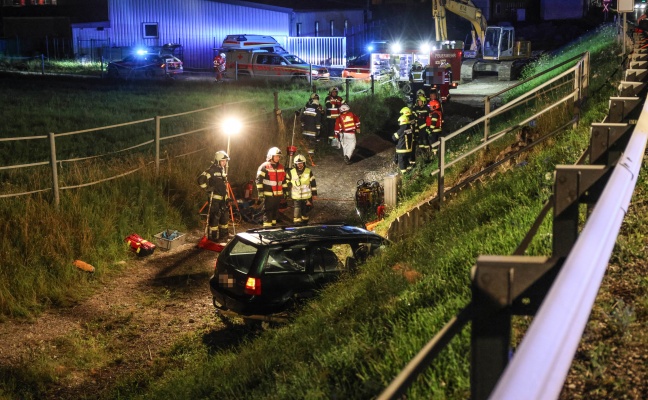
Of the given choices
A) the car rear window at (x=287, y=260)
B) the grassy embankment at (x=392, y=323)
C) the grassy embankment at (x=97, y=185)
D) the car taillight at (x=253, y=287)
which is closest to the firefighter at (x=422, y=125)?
the grassy embankment at (x=97, y=185)

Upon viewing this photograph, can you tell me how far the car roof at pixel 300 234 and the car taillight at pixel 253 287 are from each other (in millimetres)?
500

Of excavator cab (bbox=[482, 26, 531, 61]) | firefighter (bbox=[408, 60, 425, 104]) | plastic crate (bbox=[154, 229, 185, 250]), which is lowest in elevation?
plastic crate (bbox=[154, 229, 185, 250])

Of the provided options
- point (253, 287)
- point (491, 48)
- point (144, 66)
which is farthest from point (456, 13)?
point (253, 287)

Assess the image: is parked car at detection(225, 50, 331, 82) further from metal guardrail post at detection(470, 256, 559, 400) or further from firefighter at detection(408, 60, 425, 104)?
metal guardrail post at detection(470, 256, 559, 400)

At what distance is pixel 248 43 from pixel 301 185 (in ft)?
97.4

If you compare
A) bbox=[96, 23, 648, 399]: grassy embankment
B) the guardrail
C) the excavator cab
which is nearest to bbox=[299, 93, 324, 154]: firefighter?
bbox=[96, 23, 648, 399]: grassy embankment

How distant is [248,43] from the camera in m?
43.3

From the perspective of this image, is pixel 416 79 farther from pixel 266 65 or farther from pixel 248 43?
pixel 248 43

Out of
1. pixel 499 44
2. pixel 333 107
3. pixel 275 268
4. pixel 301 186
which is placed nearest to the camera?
pixel 275 268

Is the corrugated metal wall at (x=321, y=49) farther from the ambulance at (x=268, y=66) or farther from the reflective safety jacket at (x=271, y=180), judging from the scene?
the reflective safety jacket at (x=271, y=180)

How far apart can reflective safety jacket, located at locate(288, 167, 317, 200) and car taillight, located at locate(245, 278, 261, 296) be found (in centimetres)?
539

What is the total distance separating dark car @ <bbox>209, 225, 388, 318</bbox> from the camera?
9.66 m

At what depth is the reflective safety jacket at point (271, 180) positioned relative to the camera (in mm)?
14653

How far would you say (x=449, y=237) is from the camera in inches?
323
